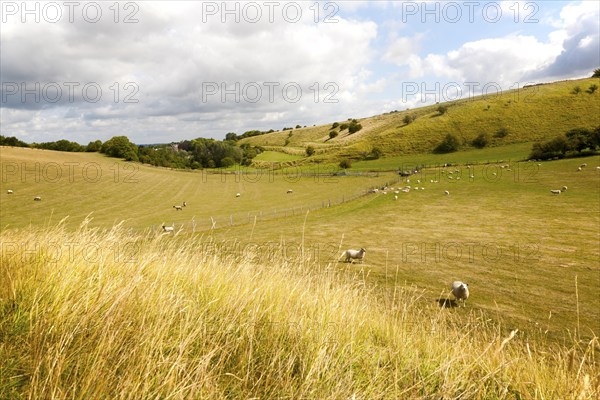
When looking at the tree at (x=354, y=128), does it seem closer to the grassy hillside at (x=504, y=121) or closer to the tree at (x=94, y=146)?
the grassy hillside at (x=504, y=121)

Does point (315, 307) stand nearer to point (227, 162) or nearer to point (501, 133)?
point (501, 133)

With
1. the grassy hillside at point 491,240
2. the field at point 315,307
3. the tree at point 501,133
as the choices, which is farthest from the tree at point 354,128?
the field at point 315,307

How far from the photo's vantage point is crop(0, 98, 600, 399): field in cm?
265

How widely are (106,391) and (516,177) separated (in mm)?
65413

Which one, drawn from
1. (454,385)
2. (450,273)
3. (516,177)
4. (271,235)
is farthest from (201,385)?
(516,177)

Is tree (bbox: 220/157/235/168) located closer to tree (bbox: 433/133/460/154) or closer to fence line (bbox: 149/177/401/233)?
tree (bbox: 433/133/460/154)

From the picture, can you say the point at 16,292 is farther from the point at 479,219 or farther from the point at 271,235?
the point at 479,219

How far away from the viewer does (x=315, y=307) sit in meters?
4.30

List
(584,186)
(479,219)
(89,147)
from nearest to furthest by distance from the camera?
(479,219) → (584,186) → (89,147)

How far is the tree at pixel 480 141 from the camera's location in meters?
101

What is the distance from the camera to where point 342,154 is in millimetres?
120250

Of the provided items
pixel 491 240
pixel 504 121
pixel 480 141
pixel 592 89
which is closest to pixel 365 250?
pixel 491 240

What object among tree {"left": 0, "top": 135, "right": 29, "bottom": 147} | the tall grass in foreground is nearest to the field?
the tall grass in foreground

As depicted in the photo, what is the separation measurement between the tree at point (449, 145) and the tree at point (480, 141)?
4.89 meters
